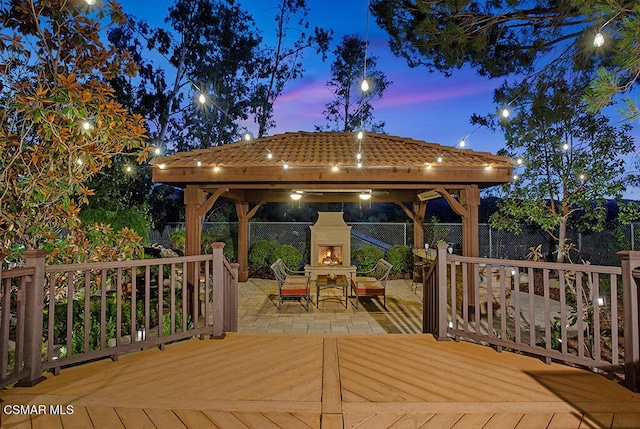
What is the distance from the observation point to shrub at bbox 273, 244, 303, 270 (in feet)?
31.0

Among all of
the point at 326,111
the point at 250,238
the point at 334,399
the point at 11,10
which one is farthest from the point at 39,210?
the point at 326,111

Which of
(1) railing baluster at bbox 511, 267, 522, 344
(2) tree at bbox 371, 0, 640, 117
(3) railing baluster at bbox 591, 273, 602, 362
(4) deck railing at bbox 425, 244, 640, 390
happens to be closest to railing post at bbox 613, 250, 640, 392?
(4) deck railing at bbox 425, 244, 640, 390

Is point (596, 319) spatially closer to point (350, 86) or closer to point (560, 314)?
point (560, 314)

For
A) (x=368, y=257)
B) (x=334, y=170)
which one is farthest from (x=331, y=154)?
(x=368, y=257)

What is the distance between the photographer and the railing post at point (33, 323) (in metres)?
2.37

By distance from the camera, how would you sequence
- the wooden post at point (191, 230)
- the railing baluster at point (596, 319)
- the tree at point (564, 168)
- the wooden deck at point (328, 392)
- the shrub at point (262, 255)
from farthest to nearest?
the shrub at point (262, 255) < the tree at point (564, 168) < the wooden post at point (191, 230) < the railing baluster at point (596, 319) < the wooden deck at point (328, 392)

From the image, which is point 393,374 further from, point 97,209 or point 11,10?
point 97,209

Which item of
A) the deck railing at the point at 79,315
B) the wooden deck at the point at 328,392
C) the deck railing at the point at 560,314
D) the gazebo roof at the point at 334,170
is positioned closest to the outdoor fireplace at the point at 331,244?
the gazebo roof at the point at 334,170

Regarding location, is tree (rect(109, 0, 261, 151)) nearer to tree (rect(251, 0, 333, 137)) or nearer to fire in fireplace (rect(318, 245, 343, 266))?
tree (rect(251, 0, 333, 137))

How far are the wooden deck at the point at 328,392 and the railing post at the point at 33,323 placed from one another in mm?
112

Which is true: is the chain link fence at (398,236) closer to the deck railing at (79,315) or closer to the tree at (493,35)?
the tree at (493,35)

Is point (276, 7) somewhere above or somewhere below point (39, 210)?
above

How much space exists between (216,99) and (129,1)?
13.7 feet

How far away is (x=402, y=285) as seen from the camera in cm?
831
